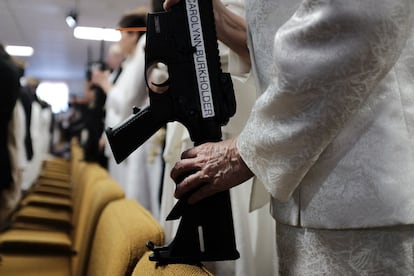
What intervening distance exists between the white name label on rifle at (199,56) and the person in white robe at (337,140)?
0.26 ft

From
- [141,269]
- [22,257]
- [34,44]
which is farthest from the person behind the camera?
[34,44]

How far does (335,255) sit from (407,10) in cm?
28

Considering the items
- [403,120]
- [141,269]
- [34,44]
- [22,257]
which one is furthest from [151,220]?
[34,44]

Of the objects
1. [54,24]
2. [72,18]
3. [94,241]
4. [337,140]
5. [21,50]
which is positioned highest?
[21,50]

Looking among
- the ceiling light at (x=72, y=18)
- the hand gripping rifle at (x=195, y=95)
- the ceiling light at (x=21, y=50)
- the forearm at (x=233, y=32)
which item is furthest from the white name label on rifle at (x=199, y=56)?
the ceiling light at (x=21, y=50)

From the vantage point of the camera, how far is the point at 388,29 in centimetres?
49

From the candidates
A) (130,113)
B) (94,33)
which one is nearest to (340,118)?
(130,113)

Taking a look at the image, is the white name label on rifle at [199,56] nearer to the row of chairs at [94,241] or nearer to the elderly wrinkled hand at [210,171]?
the elderly wrinkled hand at [210,171]

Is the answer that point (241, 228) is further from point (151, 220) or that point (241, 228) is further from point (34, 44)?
point (34, 44)

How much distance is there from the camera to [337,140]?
21.6 inches

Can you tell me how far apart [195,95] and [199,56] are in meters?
0.05

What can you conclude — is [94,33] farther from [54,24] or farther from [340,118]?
[340,118]

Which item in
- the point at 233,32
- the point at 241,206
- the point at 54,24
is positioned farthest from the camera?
the point at 54,24

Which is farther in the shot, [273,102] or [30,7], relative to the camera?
[30,7]
